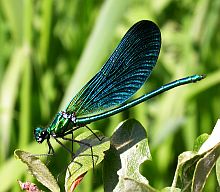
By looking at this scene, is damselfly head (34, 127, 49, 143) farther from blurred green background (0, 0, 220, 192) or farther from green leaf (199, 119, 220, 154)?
blurred green background (0, 0, 220, 192)

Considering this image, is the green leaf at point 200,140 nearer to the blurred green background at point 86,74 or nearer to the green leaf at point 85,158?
the green leaf at point 85,158

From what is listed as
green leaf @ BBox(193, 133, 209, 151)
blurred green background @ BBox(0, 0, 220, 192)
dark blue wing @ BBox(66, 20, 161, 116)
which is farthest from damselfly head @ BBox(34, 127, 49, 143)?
blurred green background @ BBox(0, 0, 220, 192)

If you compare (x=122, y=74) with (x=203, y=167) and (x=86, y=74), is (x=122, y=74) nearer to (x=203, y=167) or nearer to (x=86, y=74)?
(x=203, y=167)

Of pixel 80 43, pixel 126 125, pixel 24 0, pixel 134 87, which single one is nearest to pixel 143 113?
pixel 80 43

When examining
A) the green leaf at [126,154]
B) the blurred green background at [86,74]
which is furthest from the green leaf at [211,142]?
the blurred green background at [86,74]

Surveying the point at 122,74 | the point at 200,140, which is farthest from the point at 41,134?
the point at 200,140
